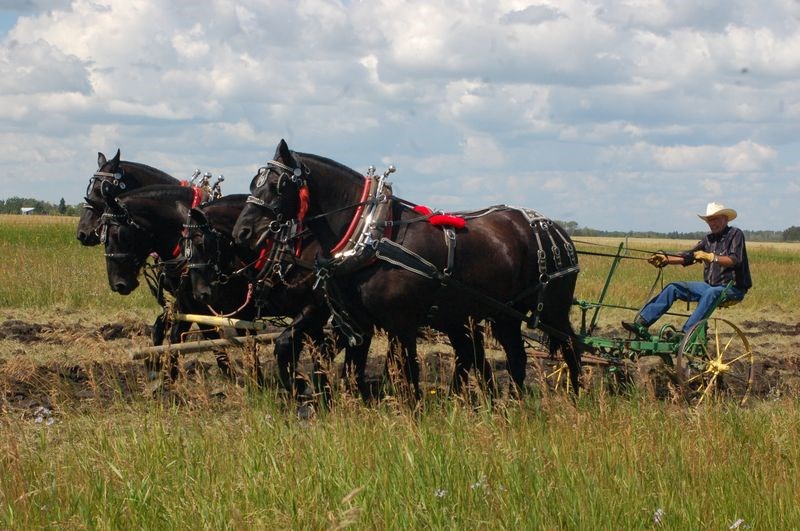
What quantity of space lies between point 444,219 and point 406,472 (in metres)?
3.12

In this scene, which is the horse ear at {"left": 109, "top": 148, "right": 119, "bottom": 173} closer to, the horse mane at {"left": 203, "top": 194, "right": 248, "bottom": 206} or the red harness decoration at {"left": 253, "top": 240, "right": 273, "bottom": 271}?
the horse mane at {"left": 203, "top": 194, "right": 248, "bottom": 206}

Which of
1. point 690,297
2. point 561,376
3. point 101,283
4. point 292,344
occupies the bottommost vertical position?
point 561,376

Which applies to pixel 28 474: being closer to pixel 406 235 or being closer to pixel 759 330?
pixel 406 235

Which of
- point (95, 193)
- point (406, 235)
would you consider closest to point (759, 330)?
point (406, 235)

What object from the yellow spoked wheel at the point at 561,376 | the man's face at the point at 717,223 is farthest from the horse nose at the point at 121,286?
the man's face at the point at 717,223

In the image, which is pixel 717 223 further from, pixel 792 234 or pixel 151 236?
pixel 792 234

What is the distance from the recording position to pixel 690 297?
858 centimetres

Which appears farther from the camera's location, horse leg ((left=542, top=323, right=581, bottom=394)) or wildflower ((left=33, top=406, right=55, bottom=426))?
horse leg ((left=542, top=323, right=581, bottom=394))

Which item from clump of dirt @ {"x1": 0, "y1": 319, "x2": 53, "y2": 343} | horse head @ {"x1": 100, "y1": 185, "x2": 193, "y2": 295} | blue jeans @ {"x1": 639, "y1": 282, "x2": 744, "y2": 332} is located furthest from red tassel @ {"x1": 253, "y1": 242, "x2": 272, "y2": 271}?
clump of dirt @ {"x1": 0, "y1": 319, "x2": 53, "y2": 343}

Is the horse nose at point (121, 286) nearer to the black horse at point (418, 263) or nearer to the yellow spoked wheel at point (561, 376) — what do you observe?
the black horse at point (418, 263)

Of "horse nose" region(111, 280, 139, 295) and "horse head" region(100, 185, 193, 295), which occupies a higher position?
"horse head" region(100, 185, 193, 295)

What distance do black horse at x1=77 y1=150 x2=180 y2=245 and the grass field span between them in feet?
11.9

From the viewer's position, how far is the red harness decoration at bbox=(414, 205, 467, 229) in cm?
769

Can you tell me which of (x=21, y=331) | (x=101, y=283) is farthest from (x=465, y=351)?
(x=101, y=283)
